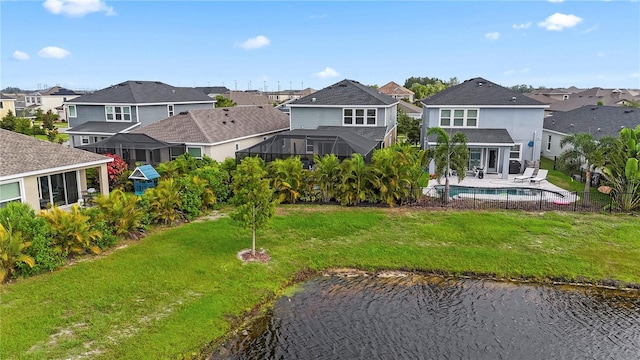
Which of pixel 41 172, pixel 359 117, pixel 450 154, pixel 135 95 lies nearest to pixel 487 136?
pixel 450 154

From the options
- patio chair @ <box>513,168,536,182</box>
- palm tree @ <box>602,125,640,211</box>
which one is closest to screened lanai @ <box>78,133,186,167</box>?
patio chair @ <box>513,168,536,182</box>

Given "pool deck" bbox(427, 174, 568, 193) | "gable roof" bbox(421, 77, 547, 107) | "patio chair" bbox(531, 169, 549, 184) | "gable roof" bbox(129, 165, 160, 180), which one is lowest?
"pool deck" bbox(427, 174, 568, 193)

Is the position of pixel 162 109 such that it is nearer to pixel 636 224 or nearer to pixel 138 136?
pixel 138 136

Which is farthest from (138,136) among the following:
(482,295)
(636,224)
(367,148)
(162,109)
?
(636,224)

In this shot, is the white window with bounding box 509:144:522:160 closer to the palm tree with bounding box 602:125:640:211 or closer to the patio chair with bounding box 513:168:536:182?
the patio chair with bounding box 513:168:536:182

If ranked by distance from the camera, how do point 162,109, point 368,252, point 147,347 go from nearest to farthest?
point 147,347
point 368,252
point 162,109
